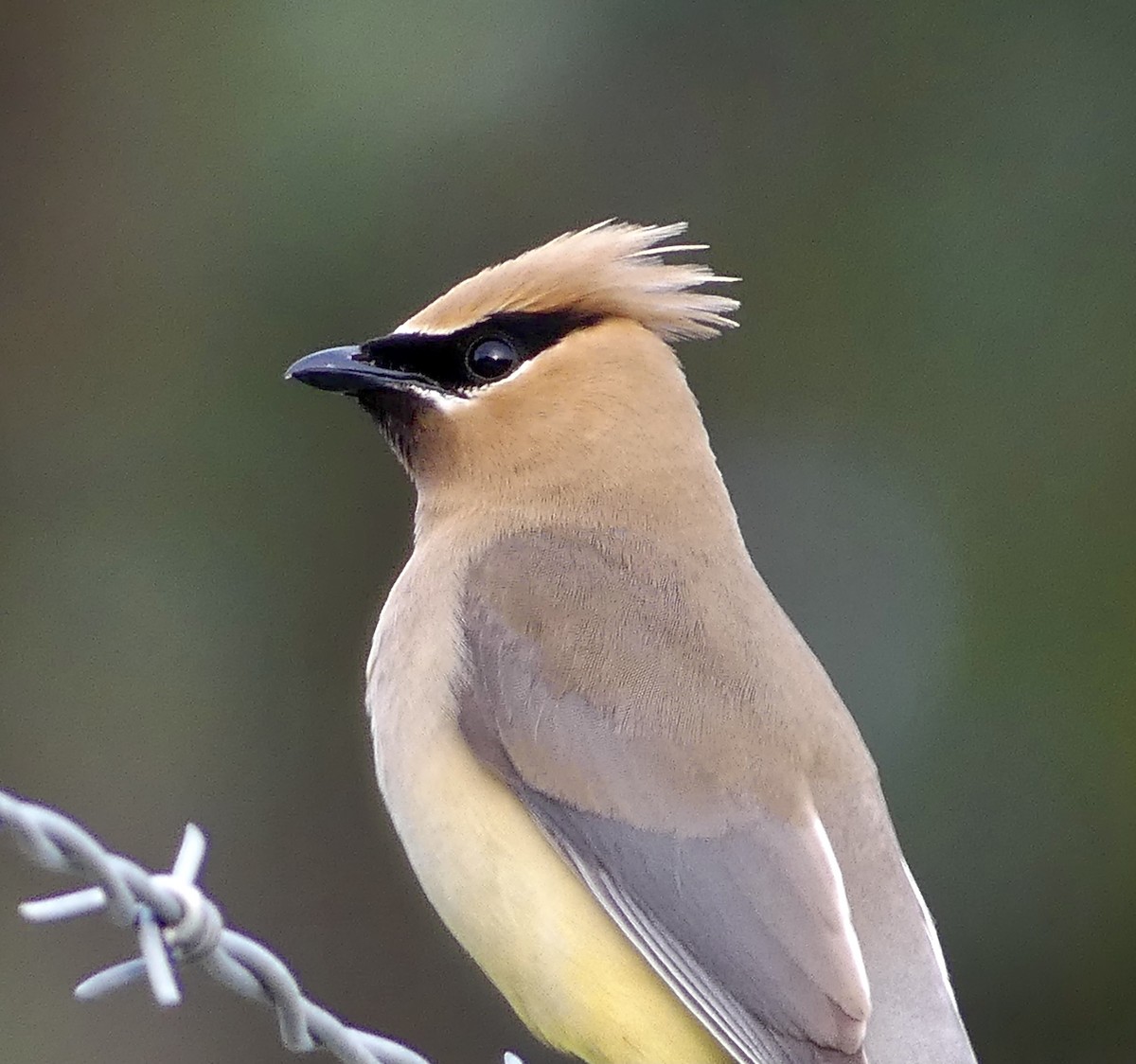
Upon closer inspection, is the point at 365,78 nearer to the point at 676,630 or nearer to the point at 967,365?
the point at 967,365

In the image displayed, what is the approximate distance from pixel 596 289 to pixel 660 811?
113 cm

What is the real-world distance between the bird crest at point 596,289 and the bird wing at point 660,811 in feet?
1.79

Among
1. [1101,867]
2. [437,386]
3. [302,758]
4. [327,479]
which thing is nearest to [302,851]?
[302,758]

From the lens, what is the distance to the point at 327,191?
713 cm

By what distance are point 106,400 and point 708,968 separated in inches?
172

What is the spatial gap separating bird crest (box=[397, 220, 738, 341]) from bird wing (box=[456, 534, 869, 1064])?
0.55 meters

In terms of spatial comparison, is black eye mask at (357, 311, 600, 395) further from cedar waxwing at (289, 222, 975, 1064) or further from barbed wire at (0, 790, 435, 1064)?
barbed wire at (0, 790, 435, 1064)

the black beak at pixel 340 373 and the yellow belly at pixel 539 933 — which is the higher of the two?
the black beak at pixel 340 373

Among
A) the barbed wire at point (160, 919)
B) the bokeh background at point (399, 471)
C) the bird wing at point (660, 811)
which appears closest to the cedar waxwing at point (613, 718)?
the bird wing at point (660, 811)

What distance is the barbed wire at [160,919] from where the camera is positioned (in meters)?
2.32

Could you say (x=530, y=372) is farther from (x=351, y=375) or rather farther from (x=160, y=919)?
(x=160, y=919)

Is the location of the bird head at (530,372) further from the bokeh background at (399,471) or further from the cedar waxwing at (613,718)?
the bokeh background at (399,471)

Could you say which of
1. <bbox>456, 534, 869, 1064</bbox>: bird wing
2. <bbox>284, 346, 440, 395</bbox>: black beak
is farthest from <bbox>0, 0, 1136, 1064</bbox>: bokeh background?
<bbox>456, 534, 869, 1064</bbox>: bird wing

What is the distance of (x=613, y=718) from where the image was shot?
146 inches
